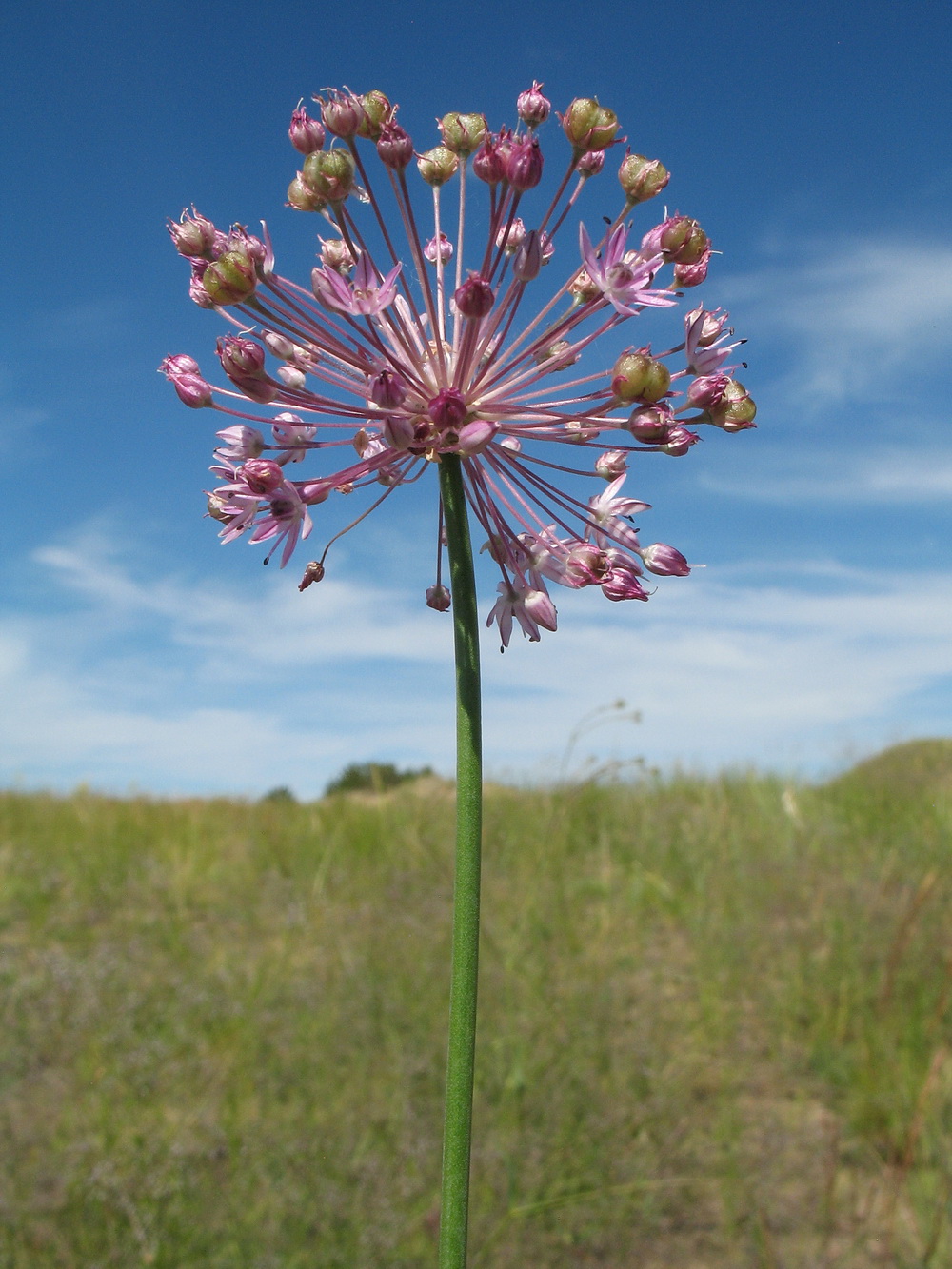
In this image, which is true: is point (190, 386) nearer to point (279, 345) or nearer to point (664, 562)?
point (279, 345)

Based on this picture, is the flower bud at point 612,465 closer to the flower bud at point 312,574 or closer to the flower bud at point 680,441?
the flower bud at point 680,441

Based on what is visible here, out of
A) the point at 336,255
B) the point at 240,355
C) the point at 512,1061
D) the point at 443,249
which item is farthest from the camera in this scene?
the point at 512,1061

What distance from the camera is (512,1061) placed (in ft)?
13.4

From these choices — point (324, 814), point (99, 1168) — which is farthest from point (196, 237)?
point (324, 814)

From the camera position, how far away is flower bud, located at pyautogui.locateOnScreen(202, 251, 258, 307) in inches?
53.3

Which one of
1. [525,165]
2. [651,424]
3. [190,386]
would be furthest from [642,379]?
[190,386]

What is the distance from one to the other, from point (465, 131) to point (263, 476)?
74 centimetres

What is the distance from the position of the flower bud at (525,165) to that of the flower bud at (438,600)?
676 millimetres

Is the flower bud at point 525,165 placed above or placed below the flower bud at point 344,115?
below

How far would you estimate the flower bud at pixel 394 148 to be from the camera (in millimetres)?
1459

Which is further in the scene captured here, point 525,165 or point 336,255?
point 336,255

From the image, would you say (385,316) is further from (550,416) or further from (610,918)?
(610,918)

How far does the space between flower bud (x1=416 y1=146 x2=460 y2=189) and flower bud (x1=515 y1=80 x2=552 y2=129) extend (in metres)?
0.15

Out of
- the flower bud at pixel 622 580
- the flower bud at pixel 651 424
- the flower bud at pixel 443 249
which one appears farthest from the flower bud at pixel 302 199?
the flower bud at pixel 622 580
